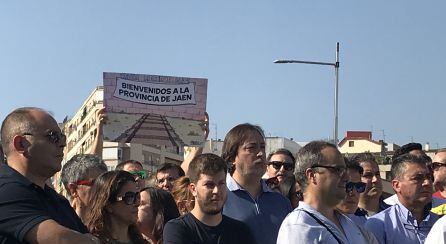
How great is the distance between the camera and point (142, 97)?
1128cm

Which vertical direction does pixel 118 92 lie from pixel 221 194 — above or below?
above

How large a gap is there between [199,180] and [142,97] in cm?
536

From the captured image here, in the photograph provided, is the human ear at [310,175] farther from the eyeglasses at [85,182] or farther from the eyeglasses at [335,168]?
the eyeglasses at [85,182]

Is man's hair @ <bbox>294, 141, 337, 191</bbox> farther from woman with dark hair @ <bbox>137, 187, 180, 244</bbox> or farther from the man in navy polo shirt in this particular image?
woman with dark hair @ <bbox>137, 187, 180, 244</bbox>

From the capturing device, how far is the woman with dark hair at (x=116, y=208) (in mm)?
5812

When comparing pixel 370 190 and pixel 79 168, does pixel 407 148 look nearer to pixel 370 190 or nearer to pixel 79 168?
pixel 370 190

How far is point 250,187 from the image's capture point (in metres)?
6.52

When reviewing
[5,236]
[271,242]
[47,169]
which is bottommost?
[271,242]

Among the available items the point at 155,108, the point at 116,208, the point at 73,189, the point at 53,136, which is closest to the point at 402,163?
the point at 116,208

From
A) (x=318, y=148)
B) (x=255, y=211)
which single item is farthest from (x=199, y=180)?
(x=318, y=148)

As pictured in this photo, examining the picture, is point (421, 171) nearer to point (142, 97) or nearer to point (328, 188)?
point (328, 188)

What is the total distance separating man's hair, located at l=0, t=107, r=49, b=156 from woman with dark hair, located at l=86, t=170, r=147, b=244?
141cm

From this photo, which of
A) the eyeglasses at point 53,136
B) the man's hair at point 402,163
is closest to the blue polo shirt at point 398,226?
the man's hair at point 402,163

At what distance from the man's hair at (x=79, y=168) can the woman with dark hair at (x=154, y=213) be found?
569 millimetres
